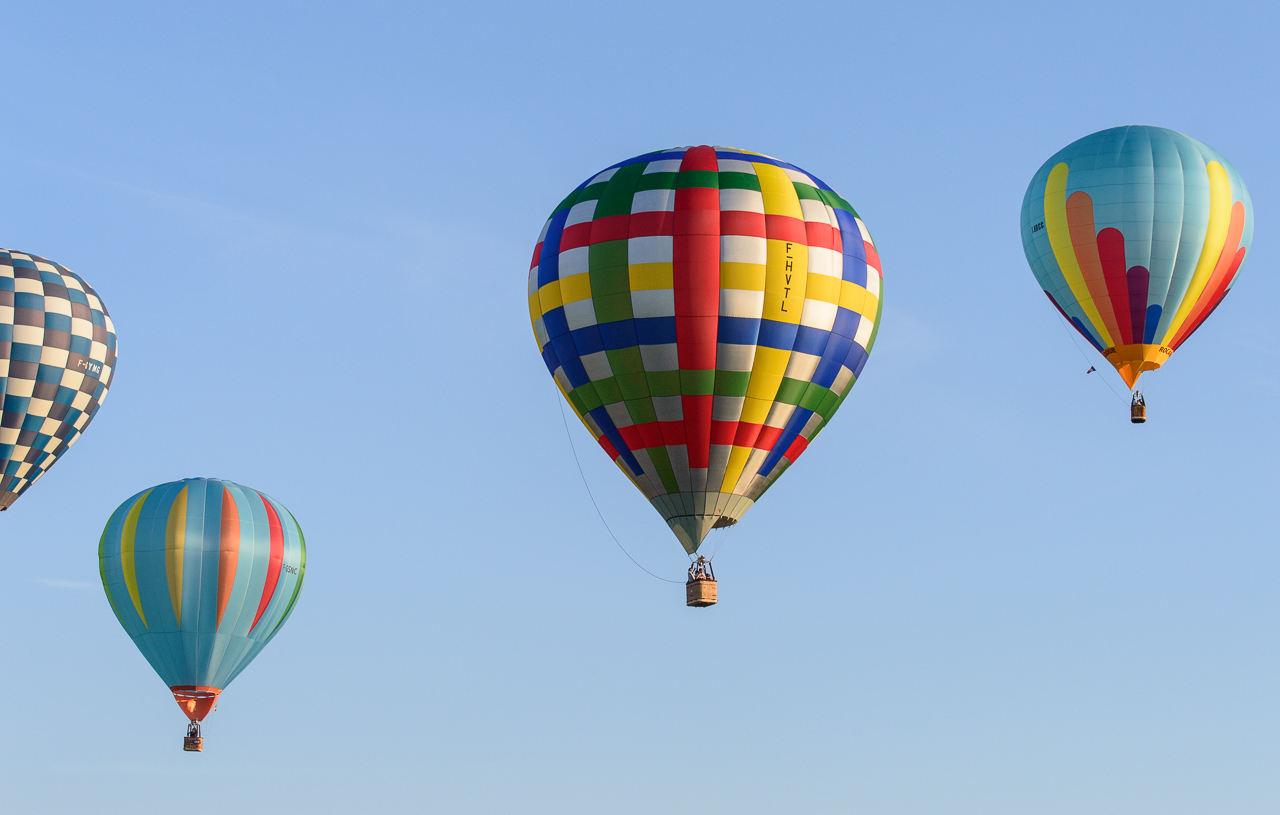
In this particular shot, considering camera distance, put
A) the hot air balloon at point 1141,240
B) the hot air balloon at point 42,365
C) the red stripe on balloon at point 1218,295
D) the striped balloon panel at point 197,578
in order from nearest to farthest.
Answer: the hot air balloon at point 1141,240 → the red stripe on balloon at point 1218,295 → the striped balloon panel at point 197,578 → the hot air balloon at point 42,365

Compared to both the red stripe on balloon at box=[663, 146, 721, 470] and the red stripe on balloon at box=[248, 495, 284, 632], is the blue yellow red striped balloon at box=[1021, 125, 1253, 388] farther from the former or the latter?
the red stripe on balloon at box=[248, 495, 284, 632]

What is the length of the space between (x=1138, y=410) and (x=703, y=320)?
33.2 ft

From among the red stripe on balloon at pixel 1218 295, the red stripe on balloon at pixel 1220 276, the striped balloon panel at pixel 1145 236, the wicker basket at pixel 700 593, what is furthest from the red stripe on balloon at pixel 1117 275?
the wicker basket at pixel 700 593

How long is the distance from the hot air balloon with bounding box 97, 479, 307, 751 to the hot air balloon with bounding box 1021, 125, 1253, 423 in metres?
15.8

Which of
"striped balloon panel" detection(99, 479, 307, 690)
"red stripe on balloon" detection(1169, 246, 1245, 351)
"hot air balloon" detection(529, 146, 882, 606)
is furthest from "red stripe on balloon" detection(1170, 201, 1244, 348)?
"striped balloon panel" detection(99, 479, 307, 690)

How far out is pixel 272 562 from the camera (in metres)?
41.5

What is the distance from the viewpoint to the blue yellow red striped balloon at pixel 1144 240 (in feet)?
121

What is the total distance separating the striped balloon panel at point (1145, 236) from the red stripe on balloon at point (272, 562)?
1552 cm

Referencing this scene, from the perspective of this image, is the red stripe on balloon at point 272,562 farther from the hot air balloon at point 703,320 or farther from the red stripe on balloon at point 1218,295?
the red stripe on balloon at point 1218,295

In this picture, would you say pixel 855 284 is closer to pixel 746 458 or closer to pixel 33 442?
pixel 746 458

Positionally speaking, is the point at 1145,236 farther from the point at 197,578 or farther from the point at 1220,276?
the point at 197,578

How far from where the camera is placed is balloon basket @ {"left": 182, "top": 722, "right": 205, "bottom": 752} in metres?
40.5

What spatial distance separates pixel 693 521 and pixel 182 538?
42.8ft

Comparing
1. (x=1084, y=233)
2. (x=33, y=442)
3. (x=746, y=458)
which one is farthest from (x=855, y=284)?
(x=33, y=442)
